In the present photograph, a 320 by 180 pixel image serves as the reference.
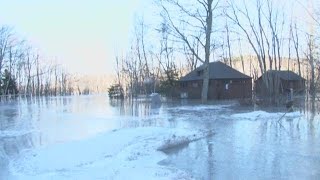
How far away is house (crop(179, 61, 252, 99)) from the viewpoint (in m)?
52.6

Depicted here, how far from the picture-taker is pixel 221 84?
5294 centimetres

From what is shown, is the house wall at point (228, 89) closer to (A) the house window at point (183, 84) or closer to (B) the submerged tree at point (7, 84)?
(A) the house window at point (183, 84)

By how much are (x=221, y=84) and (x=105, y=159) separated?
42.6m

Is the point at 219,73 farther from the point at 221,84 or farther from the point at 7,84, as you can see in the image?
the point at 7,84

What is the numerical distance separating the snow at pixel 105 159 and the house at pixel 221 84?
3759 centimetres

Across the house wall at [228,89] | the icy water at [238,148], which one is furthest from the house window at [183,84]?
the icy water at [238,148]

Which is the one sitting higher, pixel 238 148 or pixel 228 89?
pixel 228 89

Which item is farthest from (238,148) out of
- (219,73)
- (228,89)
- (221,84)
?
(219,73)

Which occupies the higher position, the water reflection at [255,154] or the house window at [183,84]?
the house window at [183,84]

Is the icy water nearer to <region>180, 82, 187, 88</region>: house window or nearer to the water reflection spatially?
the water reflection

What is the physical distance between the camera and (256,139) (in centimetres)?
1541

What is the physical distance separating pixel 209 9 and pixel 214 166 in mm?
33654

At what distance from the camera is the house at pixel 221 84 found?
52.6m

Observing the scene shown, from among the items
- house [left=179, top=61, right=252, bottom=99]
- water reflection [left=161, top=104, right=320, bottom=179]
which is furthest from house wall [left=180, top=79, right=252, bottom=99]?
water reflection [left=161, top=104, right=320, bottom=179]
